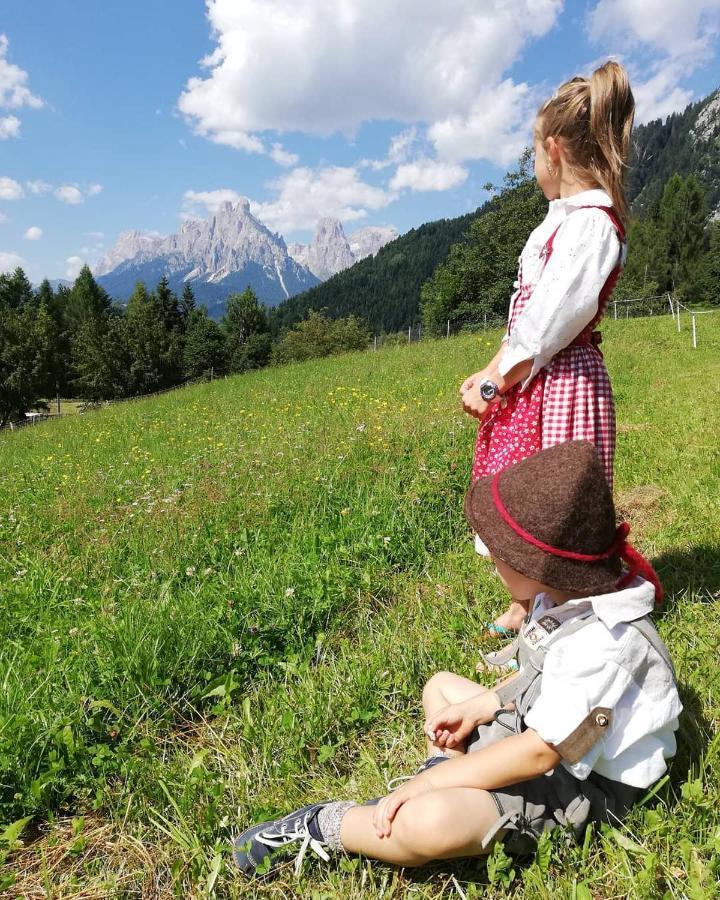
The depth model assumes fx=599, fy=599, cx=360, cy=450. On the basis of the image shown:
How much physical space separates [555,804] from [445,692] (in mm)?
584

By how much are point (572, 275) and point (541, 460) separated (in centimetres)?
82

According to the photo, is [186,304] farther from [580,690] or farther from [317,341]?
[580,690]

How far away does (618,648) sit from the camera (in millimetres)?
1605

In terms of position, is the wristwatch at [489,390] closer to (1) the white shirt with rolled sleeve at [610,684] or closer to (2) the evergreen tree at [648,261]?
(1) the white shirt with rolled sleeve at [610,684]

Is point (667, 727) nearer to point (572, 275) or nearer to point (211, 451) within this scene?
point (572, 275)

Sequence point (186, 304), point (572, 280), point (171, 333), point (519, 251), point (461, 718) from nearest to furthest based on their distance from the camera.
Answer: point (461, 718)
point (572, 280)
point (519, 251)
point (171, 333)
point (186, 304)

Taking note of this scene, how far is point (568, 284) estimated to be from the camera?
216 centimetres

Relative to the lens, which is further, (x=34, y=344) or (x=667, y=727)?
(x=34, y=344)

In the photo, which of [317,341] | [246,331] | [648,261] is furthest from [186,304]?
[648,261]

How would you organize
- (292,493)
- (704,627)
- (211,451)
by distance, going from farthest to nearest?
(211,451)
(292,493)
(704,627)

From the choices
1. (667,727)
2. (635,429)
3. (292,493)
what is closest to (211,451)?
(292,493)

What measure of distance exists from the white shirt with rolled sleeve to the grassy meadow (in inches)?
14.5

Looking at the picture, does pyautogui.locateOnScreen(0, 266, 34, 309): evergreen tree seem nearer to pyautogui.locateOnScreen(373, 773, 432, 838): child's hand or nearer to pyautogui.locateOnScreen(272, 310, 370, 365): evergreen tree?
pyautogui.locateOnScreen(272, 310, 370, 365): evergreen tree

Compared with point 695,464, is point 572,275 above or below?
above
